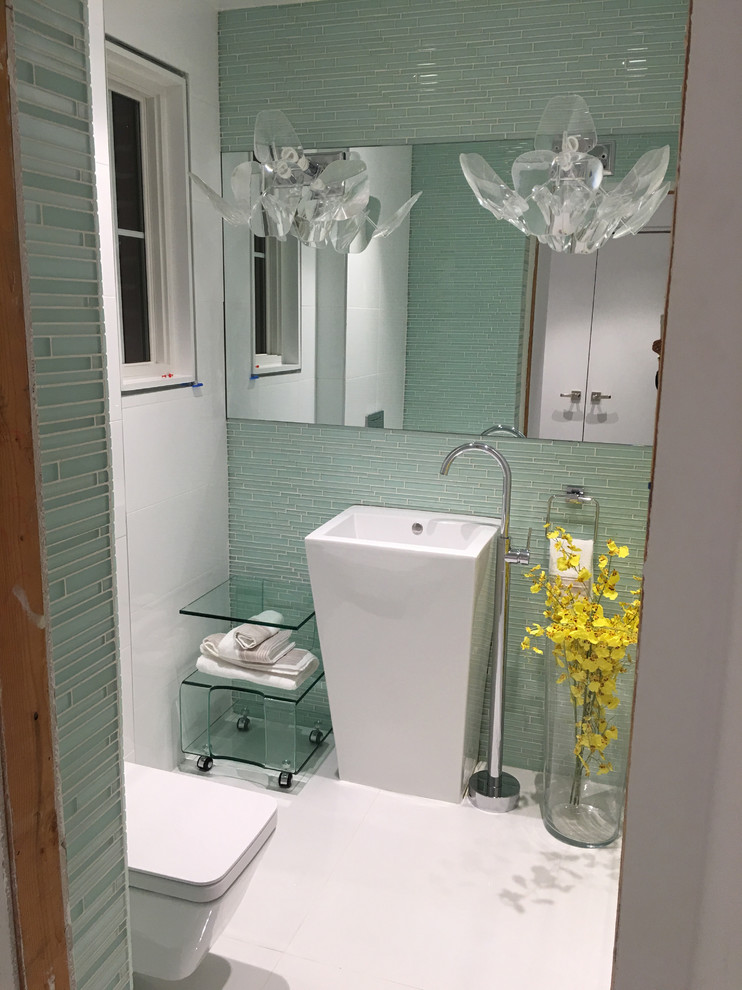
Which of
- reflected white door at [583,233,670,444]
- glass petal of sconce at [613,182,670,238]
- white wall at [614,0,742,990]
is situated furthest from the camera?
reflected white door at [583,233,670,444]

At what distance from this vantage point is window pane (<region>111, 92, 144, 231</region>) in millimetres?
2420

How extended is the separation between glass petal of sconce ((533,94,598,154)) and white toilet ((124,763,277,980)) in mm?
1882

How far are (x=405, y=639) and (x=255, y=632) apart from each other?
1.61 feet

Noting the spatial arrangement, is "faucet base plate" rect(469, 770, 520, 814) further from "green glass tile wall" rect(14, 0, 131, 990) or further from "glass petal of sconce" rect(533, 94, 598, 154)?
"glass petal of sconce" rect(533, 94, 598, 154)

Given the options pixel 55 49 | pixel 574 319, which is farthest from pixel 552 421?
pixel 55 49

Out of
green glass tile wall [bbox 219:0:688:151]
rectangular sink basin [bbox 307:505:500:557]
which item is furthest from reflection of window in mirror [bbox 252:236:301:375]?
rectangular sink basin [bbox 307:505:500:557]

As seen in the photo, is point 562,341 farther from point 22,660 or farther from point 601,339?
point 22,660

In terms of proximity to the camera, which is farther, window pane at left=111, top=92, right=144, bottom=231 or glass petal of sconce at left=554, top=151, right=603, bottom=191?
window pane at left=111, top=92, right=144, bottom=231

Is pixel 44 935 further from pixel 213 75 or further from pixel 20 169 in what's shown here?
pixel 213 75

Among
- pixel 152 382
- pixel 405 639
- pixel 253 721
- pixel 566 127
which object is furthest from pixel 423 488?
pixel 566 127

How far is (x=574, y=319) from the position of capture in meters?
2.46

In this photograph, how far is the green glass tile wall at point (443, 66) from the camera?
7.57ft

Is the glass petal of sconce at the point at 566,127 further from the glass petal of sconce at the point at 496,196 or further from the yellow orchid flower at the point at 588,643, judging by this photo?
the yellow orchid flower at the point at 588,643

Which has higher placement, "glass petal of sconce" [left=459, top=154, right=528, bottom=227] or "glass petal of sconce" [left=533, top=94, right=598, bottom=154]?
"glass petal of sconce" [left=533, top=94, right=598, bottom=154]
